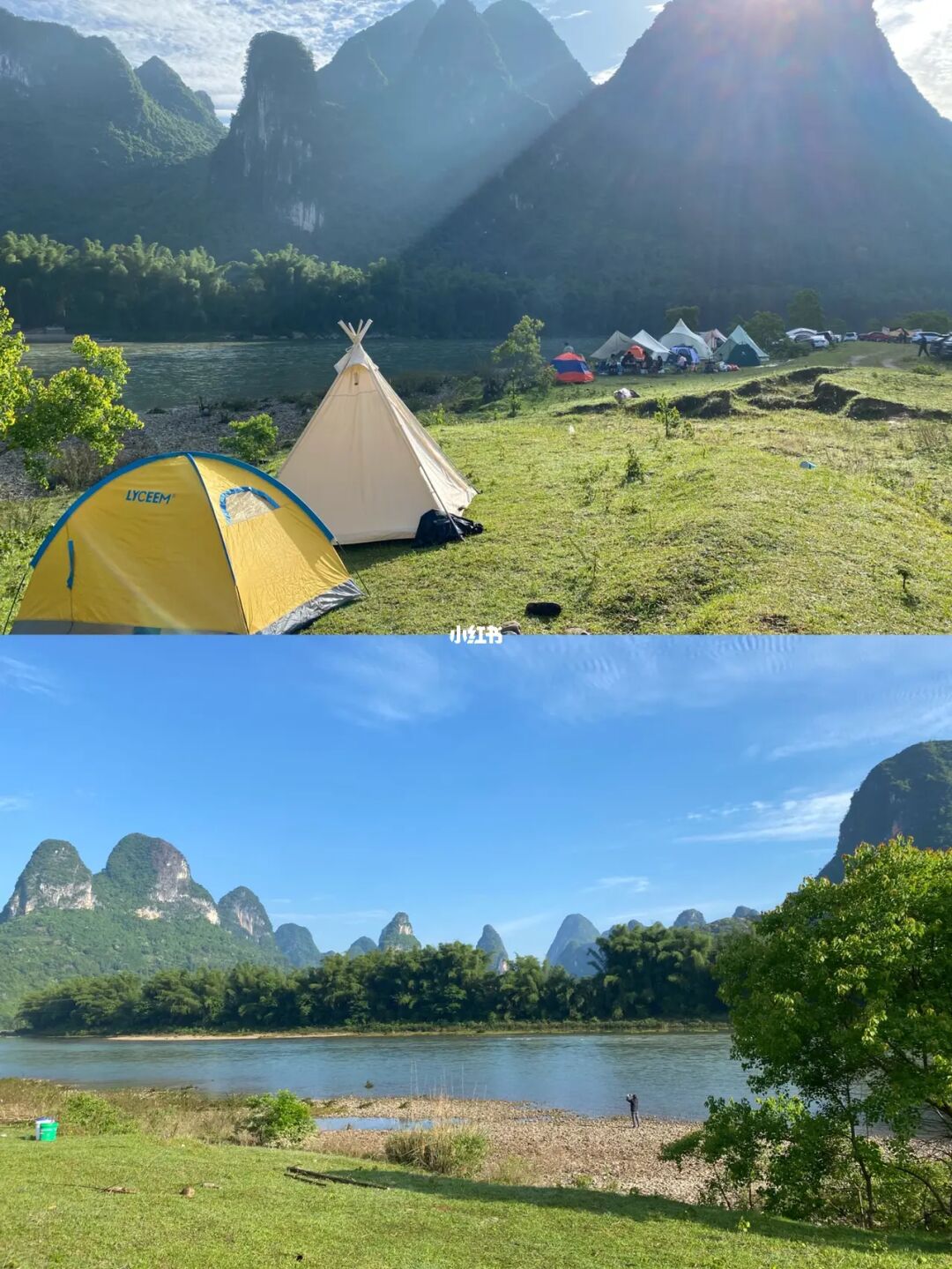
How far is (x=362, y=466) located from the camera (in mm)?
10578

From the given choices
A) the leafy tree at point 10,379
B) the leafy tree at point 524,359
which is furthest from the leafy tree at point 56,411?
the leafy tree at point 524,359

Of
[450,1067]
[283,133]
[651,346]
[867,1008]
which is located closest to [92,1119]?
[867,1008]

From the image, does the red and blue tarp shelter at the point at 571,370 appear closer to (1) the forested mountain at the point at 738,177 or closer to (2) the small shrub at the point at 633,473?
(2) the small shrub at the point at 633,473

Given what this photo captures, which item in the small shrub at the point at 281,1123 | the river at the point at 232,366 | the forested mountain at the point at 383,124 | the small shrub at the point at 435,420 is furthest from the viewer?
the forested mountain at the point at 383,124

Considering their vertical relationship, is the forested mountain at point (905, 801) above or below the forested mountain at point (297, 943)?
above

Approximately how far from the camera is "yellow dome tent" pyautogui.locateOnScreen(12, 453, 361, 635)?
7.53 meters

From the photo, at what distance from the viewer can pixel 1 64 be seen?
69875mm

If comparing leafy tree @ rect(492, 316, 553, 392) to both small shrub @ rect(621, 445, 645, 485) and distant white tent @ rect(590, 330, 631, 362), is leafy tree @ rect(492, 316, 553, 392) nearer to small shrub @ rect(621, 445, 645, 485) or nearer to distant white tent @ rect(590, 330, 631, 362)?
distant white tent @ rect(590, 330, 631, 362)

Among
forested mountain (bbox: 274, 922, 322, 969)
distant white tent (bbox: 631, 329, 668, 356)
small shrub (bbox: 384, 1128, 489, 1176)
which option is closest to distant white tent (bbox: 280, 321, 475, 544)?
small shrub (bbox: 384, 1128, 489, 1176)

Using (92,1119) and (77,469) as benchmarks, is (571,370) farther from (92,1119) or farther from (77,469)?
(92,1119)

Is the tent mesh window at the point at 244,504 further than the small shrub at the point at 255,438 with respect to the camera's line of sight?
No

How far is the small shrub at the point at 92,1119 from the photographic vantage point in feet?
34.7

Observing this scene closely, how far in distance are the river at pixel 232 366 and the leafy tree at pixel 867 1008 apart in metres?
22.8

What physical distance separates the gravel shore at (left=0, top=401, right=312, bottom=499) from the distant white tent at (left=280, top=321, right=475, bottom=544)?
9.07m
